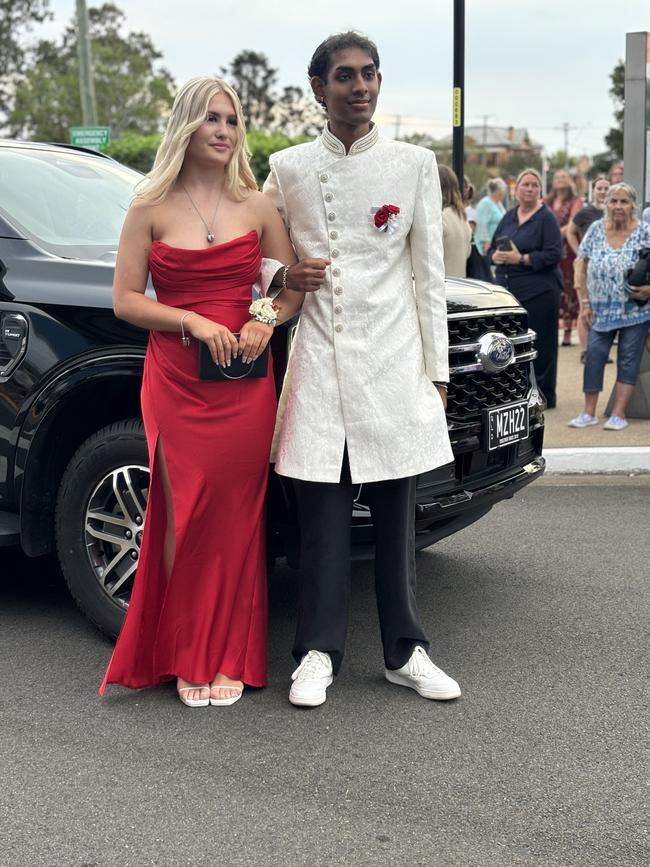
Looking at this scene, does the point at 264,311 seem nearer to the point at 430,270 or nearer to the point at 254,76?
the point at 430,270

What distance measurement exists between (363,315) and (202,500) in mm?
756

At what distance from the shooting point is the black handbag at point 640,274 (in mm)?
8125

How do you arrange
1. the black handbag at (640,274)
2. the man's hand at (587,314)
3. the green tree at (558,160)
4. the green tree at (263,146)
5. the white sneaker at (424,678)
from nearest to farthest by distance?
the white sneaker at (424,678) < the black handbag at (640,274) < the man's hand at (587,314) < the green tree at (263,146) < the green tree at (558,160)

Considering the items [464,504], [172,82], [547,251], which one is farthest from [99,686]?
[172,82]

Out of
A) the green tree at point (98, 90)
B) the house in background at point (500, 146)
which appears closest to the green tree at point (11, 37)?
the green tree at point (98, 90)

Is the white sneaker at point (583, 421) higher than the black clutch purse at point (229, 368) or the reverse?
the reverse

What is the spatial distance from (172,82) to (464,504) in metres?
63.6

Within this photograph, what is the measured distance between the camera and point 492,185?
1458cm

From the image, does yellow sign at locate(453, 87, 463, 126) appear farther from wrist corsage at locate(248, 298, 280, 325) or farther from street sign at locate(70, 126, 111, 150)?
street sign at locate(70, 126, 111, 150)

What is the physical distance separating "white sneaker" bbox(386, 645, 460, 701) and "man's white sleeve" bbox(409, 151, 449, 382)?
2.96 ft

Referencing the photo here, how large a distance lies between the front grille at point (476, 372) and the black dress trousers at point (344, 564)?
561 millimetres

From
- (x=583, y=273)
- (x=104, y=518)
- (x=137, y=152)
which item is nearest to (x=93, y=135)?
(x=583, y=273)

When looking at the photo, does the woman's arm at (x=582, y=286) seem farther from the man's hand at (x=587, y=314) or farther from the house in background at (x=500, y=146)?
the house in background at (x=500, y=146)

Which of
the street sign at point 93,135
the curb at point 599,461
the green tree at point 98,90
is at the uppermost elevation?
the green tree at point 98,90
